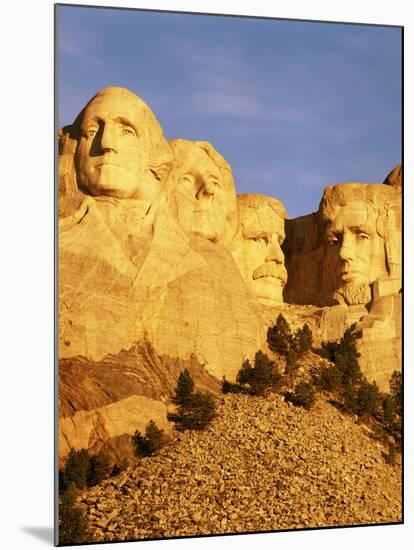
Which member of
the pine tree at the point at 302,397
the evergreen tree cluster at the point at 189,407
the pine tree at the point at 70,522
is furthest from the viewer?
the pine tree at the point at 302,397

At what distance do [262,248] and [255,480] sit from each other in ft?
12.0

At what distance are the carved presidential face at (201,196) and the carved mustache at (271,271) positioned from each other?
757mm

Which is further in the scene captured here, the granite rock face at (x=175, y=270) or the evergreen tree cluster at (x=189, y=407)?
the evergreen tree cluster at (x=189, y=407)

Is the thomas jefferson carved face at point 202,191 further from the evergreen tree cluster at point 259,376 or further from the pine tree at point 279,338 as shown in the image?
the evergreen tree cluster at point 259,376

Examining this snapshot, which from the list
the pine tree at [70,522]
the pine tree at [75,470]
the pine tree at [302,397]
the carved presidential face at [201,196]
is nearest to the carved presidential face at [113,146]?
the carved presidential face at [201,196]

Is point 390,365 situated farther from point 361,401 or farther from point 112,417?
point 112,417

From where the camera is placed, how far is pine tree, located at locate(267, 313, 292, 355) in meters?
17.3

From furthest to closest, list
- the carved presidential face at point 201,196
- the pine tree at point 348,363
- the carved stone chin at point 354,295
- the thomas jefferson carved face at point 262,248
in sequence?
the carved stone chin at point 354,295
the thomas jefferson carved face at point 262,248
the pine tree at point 348,363
the carved presidential face at point 201,196

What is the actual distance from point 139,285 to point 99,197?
109 centimetres

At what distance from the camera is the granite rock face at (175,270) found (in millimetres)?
15625

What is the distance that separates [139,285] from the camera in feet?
53.2

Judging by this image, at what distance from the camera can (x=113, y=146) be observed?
16.2 meters

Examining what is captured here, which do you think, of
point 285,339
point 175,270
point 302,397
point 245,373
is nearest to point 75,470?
point 245,373

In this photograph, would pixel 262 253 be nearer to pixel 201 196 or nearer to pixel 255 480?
pixel 201 196
